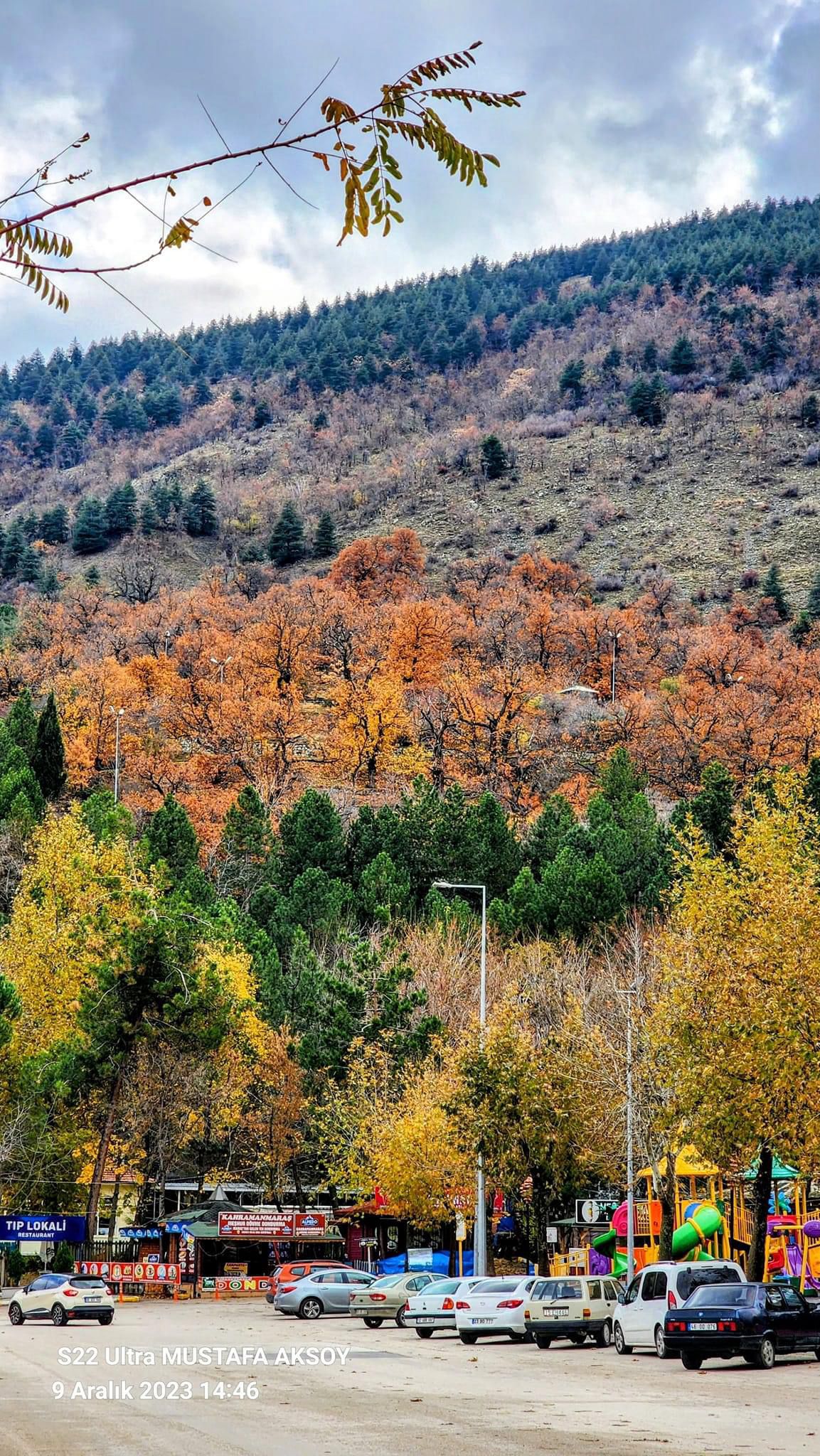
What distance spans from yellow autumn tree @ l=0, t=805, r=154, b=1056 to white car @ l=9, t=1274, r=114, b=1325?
46.1 ft

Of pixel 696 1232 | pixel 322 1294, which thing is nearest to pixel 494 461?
pixel 696 1232

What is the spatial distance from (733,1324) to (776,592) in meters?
111

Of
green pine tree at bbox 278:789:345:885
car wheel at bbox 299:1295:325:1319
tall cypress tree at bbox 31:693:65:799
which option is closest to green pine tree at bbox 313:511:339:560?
tall cypress tree at bbox 31:693:65:799

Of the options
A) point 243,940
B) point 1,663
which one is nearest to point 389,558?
point 1,663

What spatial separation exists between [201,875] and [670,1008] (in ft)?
124

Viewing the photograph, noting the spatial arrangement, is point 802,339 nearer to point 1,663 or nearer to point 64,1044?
point 1,663

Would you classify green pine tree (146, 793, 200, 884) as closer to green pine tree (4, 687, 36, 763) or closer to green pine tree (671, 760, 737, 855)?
green pine tree (4, 687, 36, 763)

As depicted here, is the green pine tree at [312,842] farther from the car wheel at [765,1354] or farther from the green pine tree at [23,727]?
the car wheel at [765,1354]

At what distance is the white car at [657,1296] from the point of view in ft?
77.9

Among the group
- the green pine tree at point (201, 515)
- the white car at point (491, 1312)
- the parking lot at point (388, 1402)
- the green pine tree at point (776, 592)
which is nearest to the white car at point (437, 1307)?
the white car at point (491, 1312)

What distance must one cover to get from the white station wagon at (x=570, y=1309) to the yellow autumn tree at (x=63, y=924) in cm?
2196

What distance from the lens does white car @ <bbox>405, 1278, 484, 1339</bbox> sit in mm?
29438

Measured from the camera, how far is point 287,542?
164 metres

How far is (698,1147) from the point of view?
93.6 ft
